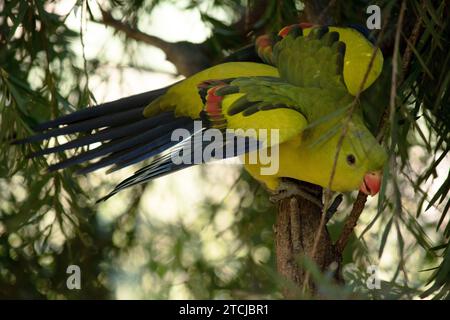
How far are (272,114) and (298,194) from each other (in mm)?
215

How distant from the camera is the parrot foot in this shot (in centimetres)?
146

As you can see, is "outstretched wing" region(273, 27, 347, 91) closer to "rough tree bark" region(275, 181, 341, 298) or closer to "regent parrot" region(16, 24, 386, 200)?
"regent parrot" region(16, 24, 386, 200)

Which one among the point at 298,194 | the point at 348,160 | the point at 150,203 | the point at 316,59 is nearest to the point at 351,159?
the point at 348,160

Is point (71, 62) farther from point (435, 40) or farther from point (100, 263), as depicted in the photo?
point (435, 40)

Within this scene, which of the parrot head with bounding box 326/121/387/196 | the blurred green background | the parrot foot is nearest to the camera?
the parrot head with bounding box 326/121/387/196

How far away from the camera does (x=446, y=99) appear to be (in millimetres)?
1338

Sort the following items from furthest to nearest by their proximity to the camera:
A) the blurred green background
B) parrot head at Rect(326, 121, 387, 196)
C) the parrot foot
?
the blurred green background < the parrot foot < parrot head at Rect(326, 121, 387, 196)

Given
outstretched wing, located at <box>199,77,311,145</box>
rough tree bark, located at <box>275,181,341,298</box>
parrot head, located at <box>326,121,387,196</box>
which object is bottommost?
rough tree bark, located at <box>275,181,341,298</box>

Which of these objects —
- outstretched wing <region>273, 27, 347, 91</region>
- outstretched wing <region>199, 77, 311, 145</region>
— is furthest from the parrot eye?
outstretched wing <region>273, 27, 347, 91</region>

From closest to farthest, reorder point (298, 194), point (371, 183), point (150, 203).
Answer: point (371, 183), point (298, 194), point (150, 203)

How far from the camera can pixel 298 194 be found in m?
1.47

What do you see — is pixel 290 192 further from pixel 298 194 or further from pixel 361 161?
pixel 361 161
